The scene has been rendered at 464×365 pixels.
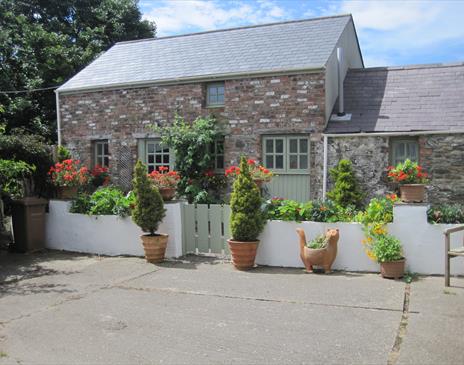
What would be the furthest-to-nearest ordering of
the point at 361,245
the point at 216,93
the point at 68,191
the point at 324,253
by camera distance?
the point at 216,93 < the point at 68,191 < the point at 361,245 < the point at 324,253

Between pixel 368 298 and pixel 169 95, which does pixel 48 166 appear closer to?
pixel 169 95

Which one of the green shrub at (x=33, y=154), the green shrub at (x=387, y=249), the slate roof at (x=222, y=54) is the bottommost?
the green shrub at (x=387, y=249)

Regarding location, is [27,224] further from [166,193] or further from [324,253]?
[324,253]

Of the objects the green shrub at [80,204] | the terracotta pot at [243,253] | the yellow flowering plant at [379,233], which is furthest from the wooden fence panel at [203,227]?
the yellow flowering plant at [379,233]

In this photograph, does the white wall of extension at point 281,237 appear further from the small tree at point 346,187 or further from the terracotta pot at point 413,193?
the small tree at point 346,187

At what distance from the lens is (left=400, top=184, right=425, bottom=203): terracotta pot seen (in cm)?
770

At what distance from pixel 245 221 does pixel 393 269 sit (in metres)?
2.46

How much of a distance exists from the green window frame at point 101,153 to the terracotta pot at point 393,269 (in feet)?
34.0

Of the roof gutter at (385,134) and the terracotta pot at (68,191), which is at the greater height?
the roof gutter at (385,134)

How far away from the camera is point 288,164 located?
41.6 feet

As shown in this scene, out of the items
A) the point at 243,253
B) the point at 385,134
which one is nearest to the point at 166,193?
the point at 243,253

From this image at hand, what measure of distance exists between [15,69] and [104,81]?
867cm

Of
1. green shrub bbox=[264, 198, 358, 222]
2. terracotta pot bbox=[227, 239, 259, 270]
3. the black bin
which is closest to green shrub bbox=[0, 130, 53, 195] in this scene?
the black bin

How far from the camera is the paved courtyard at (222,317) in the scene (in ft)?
15.3
